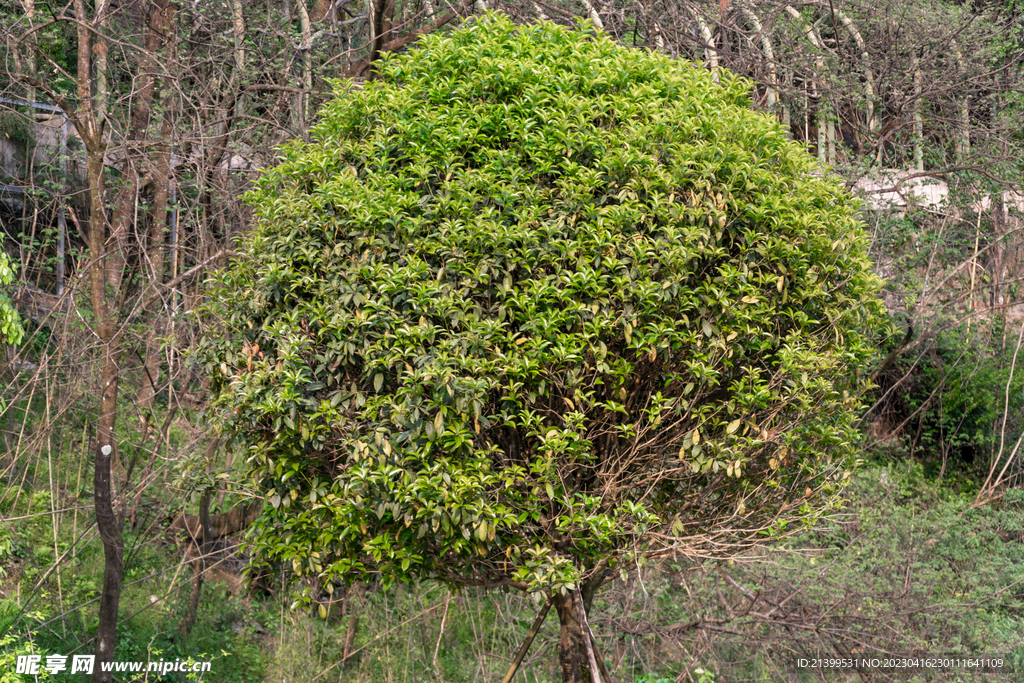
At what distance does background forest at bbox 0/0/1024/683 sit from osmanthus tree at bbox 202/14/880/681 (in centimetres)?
51

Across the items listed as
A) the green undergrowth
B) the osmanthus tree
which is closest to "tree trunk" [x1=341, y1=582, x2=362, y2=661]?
the green undergrowth

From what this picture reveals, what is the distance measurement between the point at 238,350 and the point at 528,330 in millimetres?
1502

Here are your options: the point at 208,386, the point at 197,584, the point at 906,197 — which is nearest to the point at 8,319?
the point at 208,386

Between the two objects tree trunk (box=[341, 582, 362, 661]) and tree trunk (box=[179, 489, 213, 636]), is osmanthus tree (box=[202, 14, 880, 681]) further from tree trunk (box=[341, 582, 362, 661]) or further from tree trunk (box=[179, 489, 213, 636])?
tree trunk (box=[179, 489, 213, 636])

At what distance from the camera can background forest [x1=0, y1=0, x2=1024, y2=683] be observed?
18.6 feet

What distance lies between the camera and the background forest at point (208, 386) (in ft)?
18.6

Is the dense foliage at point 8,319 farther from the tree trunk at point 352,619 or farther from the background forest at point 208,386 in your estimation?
the tree trunk at point 352,619

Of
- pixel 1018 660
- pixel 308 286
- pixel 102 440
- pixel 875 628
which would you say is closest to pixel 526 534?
pixel 308 286

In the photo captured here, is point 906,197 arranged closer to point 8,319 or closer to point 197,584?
point 197,584

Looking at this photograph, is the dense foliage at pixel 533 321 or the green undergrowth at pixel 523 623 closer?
the dense foliage at pixel 533 321

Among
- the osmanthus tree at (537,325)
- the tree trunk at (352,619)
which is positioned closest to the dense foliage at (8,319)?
the osmanthus tree at (537,325)

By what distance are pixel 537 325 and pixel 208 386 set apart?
2.09 meters

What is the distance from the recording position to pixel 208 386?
445 cm

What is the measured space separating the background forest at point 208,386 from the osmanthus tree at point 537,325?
20.1 inches
